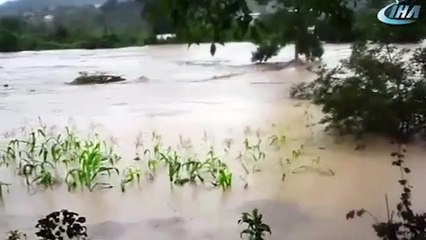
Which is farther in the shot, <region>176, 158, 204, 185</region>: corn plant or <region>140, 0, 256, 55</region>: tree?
<region>176, 158, 204, 185</region>: corn plant

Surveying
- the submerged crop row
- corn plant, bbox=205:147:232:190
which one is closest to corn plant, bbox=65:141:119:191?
the submerged crop row

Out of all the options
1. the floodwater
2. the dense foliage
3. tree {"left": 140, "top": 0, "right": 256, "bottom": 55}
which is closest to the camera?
tree {"left": 140, "top": 0, "right": 256, "bottom": 55}

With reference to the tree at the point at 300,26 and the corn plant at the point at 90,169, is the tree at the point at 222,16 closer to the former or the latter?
the tree at the point at 300,26

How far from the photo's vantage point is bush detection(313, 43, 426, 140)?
219 cm

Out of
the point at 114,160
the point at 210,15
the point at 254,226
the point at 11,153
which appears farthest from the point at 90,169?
the point at 210,15

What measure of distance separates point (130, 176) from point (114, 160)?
6cm

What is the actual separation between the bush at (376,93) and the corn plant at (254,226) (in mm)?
328

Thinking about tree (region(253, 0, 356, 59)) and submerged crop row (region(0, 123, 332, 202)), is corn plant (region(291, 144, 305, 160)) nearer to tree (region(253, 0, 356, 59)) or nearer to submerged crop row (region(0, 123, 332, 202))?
submerged crop row (region(0, 123, 332, 202))

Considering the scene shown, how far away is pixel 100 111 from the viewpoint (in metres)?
2.24

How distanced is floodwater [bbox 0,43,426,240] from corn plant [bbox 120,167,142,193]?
0.08 ft

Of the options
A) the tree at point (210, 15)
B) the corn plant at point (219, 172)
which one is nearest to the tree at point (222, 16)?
the tree at point (210, 15)

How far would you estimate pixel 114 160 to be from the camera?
2.21 meters

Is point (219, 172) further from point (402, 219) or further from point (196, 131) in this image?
point (402, 219)

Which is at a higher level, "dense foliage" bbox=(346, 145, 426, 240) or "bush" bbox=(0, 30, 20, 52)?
"bush" bbox=(0, 30, 20, 52)
